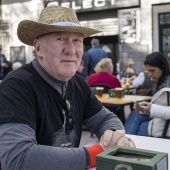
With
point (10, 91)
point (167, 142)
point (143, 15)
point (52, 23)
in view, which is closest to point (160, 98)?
point (167, 142)

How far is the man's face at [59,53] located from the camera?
1.58m

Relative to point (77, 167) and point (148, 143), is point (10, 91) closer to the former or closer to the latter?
point (77, 167)

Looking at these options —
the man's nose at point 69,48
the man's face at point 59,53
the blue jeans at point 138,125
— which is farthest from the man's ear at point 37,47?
the blue jeans at point 138,125

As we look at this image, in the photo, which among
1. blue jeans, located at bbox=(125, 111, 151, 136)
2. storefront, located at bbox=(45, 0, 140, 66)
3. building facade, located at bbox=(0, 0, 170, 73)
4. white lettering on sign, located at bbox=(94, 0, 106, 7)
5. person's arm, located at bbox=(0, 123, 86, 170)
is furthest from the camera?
white lettering on sign, located at bbox=(94, 0, 106, 7)

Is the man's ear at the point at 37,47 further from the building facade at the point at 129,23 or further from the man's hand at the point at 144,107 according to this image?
the building facade at the point at 129,23

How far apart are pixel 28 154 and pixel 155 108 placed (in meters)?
1.95

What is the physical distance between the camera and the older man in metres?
1.26

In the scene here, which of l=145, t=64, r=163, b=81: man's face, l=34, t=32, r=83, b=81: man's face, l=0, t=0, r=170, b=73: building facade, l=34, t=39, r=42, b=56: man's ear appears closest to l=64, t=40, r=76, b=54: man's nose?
l=34, t=32, r=83, b=81: man's face

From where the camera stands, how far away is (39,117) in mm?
1496

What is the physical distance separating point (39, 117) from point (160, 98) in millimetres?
1819

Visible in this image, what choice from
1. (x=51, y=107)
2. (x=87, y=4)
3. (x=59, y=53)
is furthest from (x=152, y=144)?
(x=87, y=4)

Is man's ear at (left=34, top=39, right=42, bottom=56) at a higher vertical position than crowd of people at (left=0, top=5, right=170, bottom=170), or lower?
higher

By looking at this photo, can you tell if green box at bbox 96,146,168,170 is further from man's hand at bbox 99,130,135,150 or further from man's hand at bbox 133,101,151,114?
man's hand at bbox 133,101,151,114

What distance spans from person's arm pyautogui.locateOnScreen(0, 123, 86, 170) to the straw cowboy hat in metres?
0.54
